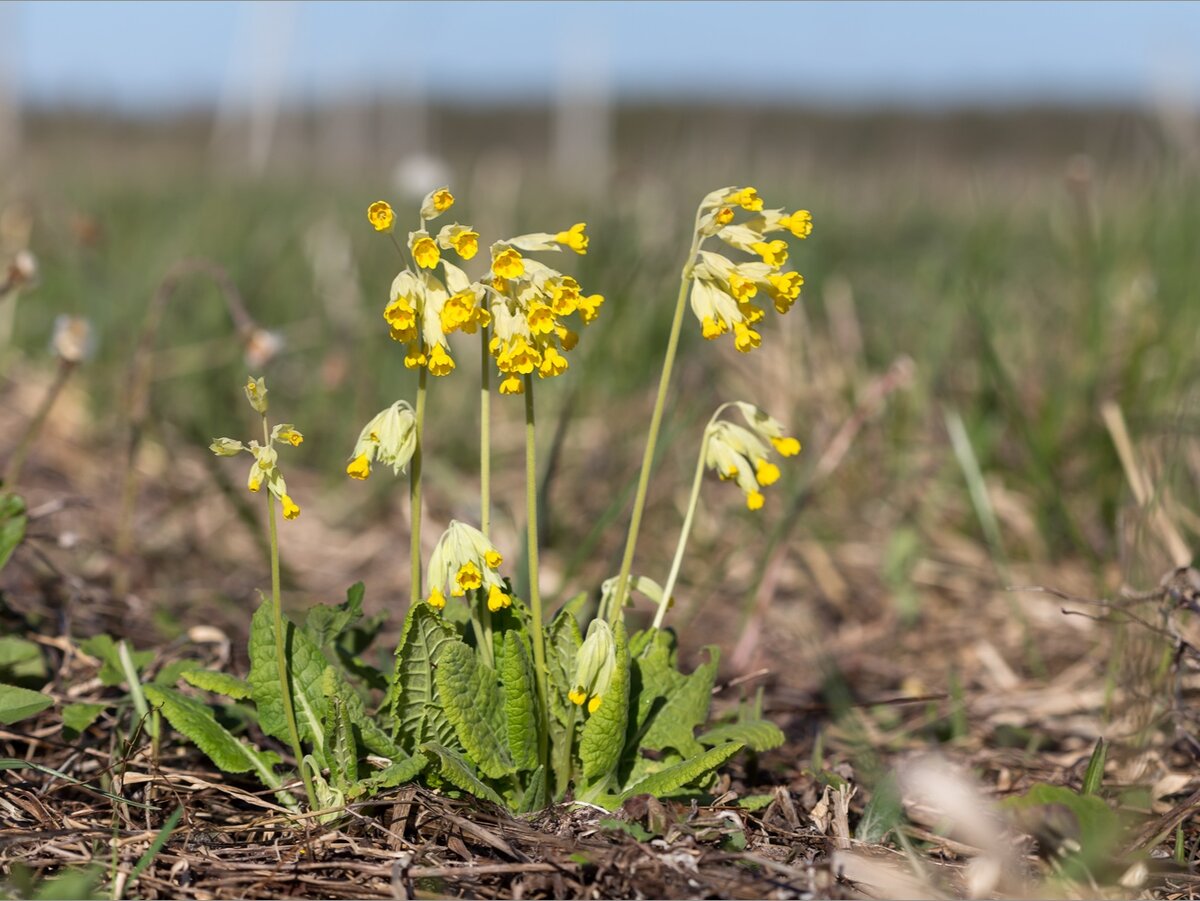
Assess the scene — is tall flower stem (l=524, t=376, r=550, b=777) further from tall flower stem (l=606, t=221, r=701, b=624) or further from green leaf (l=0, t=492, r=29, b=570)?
green leaf (l=0, t=492, r=29, b=570)

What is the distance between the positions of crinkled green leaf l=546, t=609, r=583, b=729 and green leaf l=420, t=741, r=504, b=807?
165 mm

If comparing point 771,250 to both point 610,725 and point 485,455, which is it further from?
point 610,725

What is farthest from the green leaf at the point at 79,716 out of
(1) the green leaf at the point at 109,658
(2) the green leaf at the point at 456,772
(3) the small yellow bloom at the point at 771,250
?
(3) the small yellow bloom at the point at 771,250

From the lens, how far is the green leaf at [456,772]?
1.74 metres

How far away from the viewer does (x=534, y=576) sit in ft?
5.71

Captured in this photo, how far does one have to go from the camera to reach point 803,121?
34812 millimetres

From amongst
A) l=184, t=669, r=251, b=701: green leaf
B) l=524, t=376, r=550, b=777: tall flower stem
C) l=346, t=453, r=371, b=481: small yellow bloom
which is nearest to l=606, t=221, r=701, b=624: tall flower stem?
l=524, t=376, r=550, b=777: tall flower stem

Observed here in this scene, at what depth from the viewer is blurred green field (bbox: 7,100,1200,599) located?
3.77m

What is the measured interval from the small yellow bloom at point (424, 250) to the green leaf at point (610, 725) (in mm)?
581

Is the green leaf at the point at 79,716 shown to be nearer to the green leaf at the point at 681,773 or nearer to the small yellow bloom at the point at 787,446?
the green leaf at the point at 681,773

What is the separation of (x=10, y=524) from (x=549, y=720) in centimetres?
104

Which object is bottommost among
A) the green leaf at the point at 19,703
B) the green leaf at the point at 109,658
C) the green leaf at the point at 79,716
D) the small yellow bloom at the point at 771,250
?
the green leaf at the point at 79,716

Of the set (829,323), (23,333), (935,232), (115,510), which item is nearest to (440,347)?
(115,510)

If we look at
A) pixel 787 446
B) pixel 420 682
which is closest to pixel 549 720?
pixel 420 682
